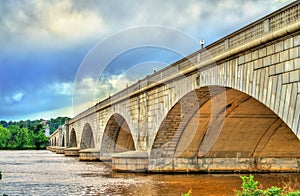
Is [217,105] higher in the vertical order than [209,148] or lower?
higher

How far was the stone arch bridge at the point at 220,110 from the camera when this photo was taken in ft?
50.3

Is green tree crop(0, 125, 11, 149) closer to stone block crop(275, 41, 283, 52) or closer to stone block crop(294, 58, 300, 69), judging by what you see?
stone block crop(275, 41, 283, 52)

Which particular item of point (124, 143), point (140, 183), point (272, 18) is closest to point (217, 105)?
point (140, 183)

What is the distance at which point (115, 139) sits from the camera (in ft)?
163

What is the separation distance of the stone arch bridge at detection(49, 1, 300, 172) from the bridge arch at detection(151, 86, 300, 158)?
0.19ft

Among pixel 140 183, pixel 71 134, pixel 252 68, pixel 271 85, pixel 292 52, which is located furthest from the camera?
pixel 71 134

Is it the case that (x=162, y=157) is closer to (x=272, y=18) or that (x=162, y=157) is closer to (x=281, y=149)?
(x=281, y=149)

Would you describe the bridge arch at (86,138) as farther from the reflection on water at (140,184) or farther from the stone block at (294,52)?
the stone block at (294,52)

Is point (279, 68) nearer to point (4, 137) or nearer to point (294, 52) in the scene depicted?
point (294, 52)

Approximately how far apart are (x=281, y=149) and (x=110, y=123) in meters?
21.6

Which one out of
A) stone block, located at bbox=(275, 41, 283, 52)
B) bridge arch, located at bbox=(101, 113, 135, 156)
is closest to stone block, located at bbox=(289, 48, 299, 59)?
stone block, located at bbox=(275, 41, 283, 52)

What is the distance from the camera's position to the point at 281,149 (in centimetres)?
2866

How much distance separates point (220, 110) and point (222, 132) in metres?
2.44

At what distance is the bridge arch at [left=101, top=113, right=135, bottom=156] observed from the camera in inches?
1876
